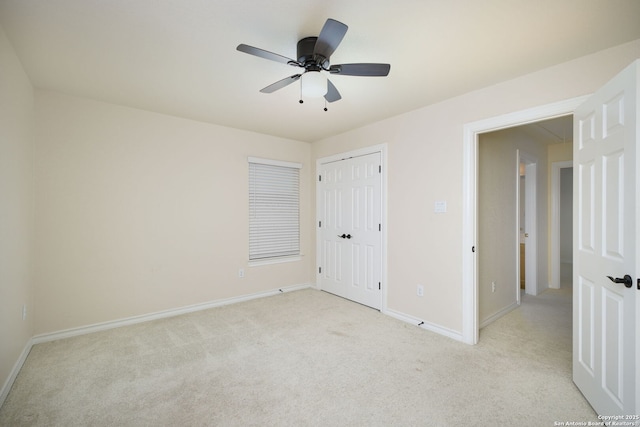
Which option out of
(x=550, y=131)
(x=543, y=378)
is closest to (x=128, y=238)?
(x=543, y=378)

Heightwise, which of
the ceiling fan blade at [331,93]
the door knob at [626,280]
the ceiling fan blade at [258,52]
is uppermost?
the ceiling fan blade at [331,93]

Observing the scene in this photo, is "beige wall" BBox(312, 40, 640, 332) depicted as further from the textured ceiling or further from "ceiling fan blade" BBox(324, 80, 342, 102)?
"ceiling fan blade" BBox(324, 80, 342, 102)

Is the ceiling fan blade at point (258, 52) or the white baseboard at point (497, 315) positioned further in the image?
the white baseboard at point (497, 315)

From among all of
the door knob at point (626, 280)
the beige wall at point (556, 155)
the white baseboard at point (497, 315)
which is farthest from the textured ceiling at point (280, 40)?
the beige wall at point (556, 155)

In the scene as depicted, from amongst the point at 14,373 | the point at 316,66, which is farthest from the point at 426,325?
the point at 14,373

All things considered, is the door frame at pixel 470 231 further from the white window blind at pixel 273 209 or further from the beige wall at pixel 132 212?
the beige wall at pixel 132 212

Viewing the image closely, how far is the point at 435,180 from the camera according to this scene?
3.17 m

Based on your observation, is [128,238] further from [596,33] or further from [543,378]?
[596,33]

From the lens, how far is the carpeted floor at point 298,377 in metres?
1.81

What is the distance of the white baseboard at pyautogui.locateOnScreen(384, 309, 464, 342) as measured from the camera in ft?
9.66

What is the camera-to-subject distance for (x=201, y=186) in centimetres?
387

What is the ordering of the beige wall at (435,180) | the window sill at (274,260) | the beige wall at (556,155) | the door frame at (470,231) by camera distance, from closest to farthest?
the beige wall at (435,180) < the door frame at (470,231) < the window sill at (274,260) < the beige wall at (556,155)

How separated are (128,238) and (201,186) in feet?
3.51

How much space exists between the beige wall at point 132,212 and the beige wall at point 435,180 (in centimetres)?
212
